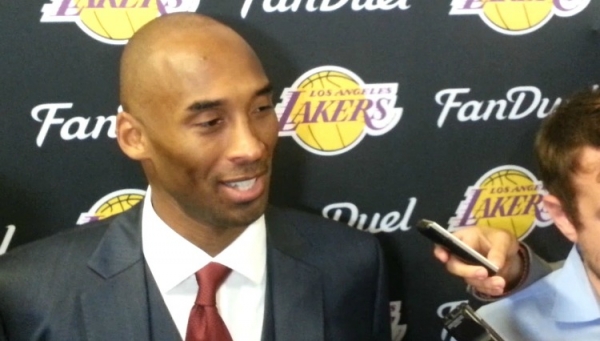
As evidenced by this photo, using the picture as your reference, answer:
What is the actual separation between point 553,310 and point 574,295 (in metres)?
0.04

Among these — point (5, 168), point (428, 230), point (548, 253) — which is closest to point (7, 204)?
point (5, 168)

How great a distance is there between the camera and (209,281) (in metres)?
1.00

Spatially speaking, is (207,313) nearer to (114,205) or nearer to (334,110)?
(114,205)

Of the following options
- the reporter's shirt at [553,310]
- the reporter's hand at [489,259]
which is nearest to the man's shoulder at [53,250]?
the reporter's hand at [489,259]

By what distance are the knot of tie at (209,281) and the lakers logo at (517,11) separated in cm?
60

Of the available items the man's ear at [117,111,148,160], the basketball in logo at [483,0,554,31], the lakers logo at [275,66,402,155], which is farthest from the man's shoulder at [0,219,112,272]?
the basketball in logo at [483,0,554,31]

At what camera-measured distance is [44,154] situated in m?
1.15

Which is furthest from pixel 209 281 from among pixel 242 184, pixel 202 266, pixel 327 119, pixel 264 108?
pixel 327 119

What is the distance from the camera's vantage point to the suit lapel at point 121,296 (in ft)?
3.14

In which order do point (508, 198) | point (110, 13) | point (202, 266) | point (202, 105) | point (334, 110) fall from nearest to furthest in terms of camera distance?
point (202, 105)
point (202, 266)
point (110, 13)
point (334, 110)
point (508, 198)

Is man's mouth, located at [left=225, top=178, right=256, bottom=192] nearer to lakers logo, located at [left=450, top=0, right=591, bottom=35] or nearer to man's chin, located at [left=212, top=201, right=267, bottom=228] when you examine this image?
man's chin, located at [left=212, top=201, right=267, bottom=228]

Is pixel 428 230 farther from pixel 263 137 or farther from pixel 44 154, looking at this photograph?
pixel 44 154

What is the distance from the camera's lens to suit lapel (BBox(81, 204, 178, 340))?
96 cm

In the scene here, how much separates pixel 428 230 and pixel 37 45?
26.2 inches
